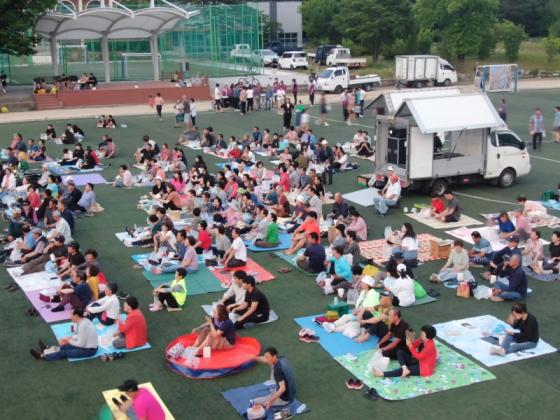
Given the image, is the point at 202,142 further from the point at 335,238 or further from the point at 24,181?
the point at 335,238

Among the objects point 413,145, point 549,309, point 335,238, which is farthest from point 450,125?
point 549,309

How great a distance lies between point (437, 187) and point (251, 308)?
424 inches

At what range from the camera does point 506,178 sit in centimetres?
2325

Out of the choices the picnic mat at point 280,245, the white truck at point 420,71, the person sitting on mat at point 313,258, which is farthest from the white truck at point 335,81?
the person sitting on mat at point 313,258

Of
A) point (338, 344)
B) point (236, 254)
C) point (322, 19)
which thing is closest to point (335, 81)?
point (236, 254)

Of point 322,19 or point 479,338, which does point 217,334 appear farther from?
point 322,19

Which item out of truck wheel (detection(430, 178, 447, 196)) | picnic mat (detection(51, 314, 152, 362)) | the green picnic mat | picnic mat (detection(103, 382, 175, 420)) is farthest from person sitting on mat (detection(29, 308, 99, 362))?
truck wheel (detection(430, 178, 447, 196))

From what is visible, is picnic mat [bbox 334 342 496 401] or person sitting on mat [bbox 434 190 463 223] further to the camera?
person sitting on mat [bbox 434 190 463 223]

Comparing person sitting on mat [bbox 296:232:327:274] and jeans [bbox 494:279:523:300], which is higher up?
person sitting on mat [bbox 296:232:327:274]

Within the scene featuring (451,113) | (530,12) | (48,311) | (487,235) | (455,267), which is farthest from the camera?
(530,12)

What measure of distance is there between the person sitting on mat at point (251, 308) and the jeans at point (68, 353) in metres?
2.62

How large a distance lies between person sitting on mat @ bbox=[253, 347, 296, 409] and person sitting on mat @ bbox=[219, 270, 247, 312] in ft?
10.3

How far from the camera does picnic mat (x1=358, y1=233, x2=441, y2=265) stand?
16.9 metres

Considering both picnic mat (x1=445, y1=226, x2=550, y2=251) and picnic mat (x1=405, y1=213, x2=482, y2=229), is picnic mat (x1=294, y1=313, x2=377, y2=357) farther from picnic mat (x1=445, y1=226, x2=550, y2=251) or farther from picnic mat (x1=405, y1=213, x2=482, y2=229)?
picnic mat (x1=405, y1=213, x2=482, y2=229)
